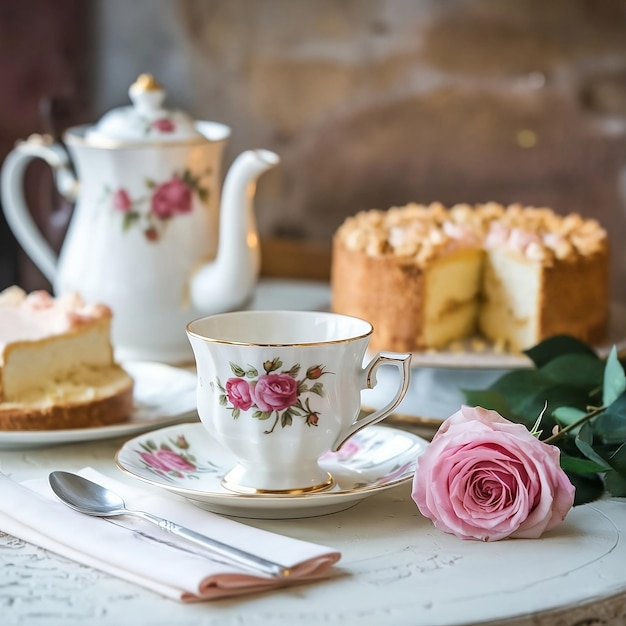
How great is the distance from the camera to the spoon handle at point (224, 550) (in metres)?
0.77

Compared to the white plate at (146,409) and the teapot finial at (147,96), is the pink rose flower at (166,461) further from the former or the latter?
the teapot finial at (147,96)

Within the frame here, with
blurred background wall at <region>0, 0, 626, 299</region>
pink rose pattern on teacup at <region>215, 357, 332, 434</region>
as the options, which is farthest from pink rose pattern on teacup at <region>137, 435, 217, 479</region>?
blurred background wall at <region>0, 0, 626, 299</region>

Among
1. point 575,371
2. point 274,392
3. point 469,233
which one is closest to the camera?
point 274,392

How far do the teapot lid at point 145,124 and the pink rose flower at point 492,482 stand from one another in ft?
2.25

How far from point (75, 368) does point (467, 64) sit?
1.14m

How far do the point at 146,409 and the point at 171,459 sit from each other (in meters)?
0.23

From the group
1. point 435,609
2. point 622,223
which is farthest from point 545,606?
point 622,223

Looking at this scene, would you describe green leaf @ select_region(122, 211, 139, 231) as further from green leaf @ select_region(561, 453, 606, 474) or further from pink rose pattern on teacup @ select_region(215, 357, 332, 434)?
green leaf @ select_region(561, 453, 606, 474)

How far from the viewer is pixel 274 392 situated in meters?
0.91

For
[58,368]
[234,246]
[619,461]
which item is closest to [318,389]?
[619,461]

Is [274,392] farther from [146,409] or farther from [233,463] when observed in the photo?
[146,409]

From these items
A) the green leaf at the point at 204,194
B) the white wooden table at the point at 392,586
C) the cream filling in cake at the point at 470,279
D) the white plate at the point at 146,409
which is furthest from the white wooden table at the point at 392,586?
the green leaf at the point at 204,194

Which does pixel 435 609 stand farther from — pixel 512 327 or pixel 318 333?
pixel 512 327

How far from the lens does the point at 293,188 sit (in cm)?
221
